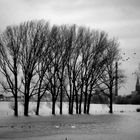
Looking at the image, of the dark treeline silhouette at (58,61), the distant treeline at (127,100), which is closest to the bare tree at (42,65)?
the dark treeline silhouette at (58,61)

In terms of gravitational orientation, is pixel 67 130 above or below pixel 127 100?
below

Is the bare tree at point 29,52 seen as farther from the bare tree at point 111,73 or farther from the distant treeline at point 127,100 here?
the distant treeline at point 127,100

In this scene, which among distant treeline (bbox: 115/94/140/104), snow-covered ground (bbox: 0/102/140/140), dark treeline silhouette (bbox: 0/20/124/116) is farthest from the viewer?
distant treeline (bbox: 115/94/140/104)

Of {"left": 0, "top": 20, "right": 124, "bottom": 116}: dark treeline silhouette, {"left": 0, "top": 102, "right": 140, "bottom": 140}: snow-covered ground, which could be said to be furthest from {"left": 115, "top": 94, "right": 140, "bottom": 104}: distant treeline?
{"left": 0, "top": 102, "right": 140, "bottom": 140}: snow-covered ground

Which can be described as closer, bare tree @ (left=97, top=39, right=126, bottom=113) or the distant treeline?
bare tree @ (left=97, top=39, right=126, bottom=113)

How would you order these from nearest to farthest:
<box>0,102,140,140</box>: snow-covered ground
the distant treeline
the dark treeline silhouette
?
<box>0,102,140,140</box>: snow-covered ground, the dark treeline silhouette, the distant treeline

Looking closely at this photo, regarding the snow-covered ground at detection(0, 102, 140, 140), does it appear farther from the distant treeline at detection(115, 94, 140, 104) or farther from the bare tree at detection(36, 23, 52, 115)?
the distant treeline at detection(115, 94, 140, 104)

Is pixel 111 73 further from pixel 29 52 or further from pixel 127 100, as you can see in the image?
pixel 127 100

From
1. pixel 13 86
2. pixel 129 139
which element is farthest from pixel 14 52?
pixel 129 139

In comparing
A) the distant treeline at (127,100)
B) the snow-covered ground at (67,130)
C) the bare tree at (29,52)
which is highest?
the bare tree at (29,52)

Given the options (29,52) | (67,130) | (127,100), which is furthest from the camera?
(127,100)

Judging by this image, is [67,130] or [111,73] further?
[111,73]

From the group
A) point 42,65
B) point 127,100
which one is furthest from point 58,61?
point 127,100

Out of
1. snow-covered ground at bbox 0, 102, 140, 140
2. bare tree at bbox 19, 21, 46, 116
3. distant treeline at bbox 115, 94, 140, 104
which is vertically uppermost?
bare tree at bbox 19, 21, 46, 116
